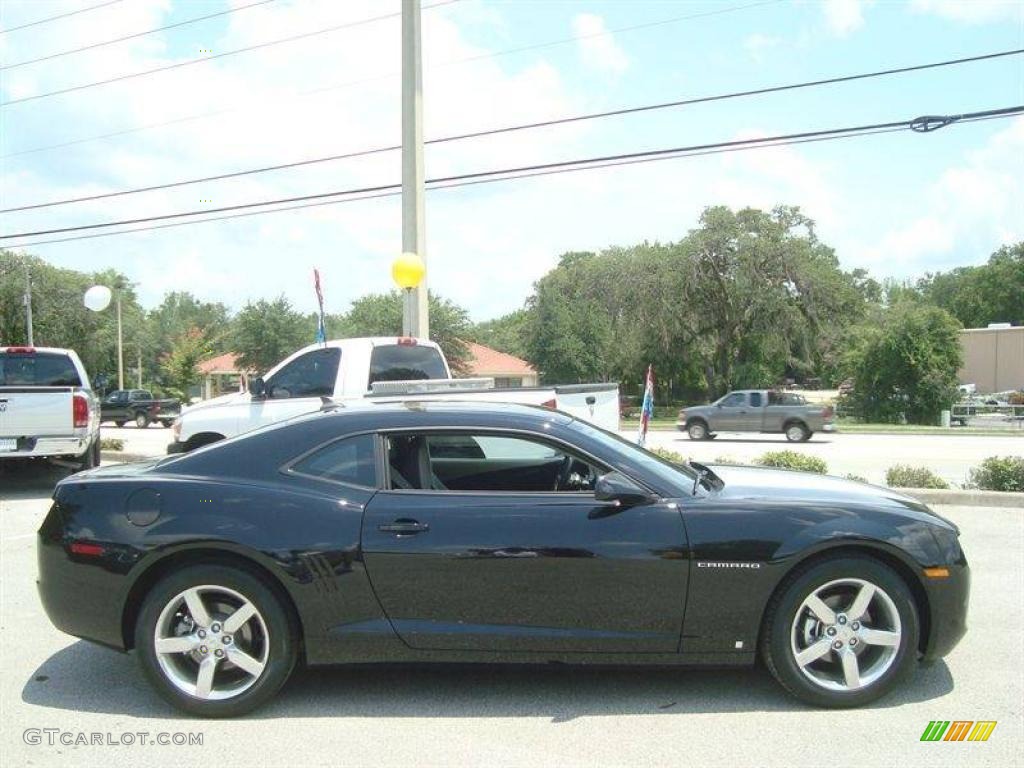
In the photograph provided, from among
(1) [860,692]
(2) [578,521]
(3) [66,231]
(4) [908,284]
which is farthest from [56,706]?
(4) [908,284]

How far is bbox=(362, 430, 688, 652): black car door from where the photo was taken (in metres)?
4.02

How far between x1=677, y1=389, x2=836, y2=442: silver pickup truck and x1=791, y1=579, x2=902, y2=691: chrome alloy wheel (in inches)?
897

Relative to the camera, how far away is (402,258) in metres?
13.7

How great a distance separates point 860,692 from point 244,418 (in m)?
7.41

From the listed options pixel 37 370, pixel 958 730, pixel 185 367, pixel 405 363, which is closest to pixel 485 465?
pixel 958 730

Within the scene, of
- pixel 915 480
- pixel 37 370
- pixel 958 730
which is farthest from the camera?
pixel 37 370

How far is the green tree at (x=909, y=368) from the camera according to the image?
126ft

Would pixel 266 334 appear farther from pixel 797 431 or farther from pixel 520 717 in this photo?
pixel 520 717

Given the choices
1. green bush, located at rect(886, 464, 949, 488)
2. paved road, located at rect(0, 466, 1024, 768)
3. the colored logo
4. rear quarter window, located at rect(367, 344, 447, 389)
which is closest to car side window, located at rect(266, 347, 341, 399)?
rear quarter window, located at rect(367, 344, 447, 389)

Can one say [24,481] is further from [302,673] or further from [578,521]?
[578,521]

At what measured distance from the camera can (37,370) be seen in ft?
39.1

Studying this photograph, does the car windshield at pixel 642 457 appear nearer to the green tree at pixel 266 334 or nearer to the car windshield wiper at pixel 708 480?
the car windshield wiper at pixel 708 480

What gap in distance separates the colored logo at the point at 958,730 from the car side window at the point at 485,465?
187 centimetres

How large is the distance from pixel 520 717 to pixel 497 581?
2.16 ft
